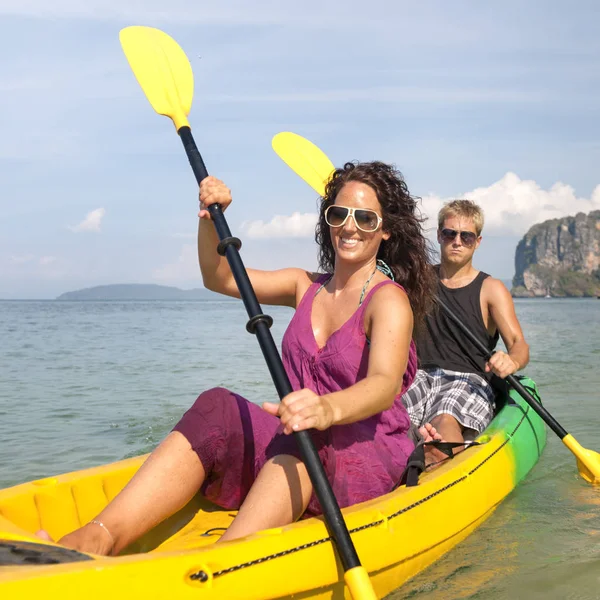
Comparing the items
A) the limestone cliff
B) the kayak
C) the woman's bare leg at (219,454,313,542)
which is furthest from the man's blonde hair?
the limestone cliff

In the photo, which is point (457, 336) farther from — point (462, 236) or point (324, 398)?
point (324, 398)

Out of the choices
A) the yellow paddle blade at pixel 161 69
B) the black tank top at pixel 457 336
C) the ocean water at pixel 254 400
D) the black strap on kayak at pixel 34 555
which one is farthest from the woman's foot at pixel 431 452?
the yellow paddle blade at pixel 161 69

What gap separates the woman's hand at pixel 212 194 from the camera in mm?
3016

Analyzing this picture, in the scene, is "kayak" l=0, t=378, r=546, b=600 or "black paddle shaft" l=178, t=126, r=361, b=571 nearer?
"kayak" l=0, t=378, r=546, b=600

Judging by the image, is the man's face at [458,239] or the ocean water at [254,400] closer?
the ocean water at [254,400]

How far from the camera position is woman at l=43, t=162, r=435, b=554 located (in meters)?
2.47

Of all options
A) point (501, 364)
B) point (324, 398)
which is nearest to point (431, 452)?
point (501, 364)

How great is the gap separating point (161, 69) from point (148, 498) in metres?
2.22

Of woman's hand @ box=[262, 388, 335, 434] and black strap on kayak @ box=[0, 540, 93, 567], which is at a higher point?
woman's hand @ box=[262, 388, 335, 434]

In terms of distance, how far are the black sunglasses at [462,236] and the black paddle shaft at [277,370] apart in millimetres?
1995

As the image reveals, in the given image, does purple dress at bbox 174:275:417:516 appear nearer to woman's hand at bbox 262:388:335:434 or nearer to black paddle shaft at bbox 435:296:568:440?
woman's hand at bbox 262:388:335:434

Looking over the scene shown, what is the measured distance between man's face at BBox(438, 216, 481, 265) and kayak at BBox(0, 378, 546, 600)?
124 cm

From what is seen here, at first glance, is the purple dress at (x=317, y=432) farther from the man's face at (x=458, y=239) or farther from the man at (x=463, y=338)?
the man's face at (x=458, y=239)

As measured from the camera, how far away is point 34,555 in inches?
81.6
